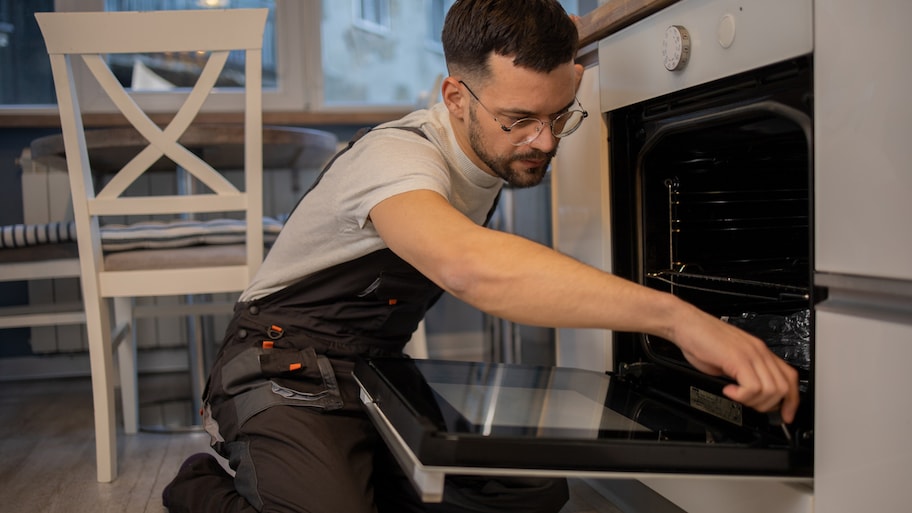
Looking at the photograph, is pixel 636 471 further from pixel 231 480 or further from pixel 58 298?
pixel 58 298

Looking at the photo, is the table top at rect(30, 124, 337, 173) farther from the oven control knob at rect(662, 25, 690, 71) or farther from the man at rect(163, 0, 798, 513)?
the oven control knob at rect(662, 25, 690, 71)

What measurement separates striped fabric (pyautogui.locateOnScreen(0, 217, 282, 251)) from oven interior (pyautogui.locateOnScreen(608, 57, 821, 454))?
3.23 ft

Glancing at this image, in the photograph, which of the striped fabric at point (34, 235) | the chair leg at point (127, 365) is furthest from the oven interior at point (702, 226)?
the striped fabric at point (34, 235)

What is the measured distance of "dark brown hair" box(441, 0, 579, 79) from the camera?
3.36 feet

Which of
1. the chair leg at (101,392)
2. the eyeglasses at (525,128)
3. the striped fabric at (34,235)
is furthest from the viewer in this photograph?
the striped fabric at (34,235)

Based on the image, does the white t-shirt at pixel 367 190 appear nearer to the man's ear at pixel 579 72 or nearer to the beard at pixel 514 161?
the beard at pixel 514 161

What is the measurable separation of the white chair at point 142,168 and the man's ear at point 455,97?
26.5 inches

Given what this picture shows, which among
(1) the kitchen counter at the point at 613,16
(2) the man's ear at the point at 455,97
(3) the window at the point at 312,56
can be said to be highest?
(3) the window at the point at 312,56

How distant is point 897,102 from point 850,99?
6 cm

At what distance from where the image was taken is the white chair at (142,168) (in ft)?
5.33

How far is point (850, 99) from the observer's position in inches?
29.8

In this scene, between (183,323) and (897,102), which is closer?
(897,102)

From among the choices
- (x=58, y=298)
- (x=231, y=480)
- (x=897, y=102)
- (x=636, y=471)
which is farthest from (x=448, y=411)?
(x=58, y=298)

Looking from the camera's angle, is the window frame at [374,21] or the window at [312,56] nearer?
the window at [312,56]
